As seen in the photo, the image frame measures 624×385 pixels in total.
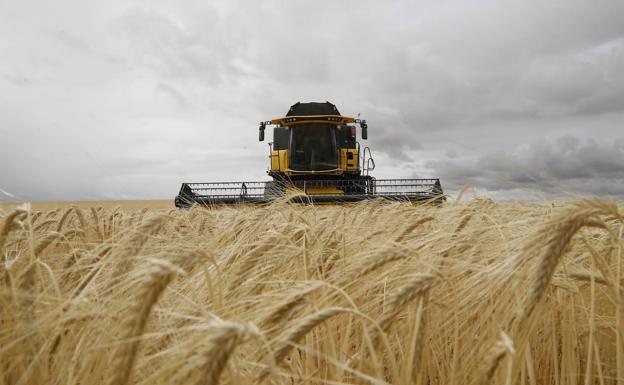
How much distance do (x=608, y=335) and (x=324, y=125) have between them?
9512 millimetres

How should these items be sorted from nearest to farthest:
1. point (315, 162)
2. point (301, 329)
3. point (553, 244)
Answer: point (301, 329) → point (553, 244) → point (315, 162)

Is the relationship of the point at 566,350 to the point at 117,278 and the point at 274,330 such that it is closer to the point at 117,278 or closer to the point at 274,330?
the point at 274,330

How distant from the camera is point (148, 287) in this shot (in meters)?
0.67

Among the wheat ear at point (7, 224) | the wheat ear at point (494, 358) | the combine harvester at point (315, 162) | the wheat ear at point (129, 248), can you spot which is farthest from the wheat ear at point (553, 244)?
the combine harvester at point (315, 162)

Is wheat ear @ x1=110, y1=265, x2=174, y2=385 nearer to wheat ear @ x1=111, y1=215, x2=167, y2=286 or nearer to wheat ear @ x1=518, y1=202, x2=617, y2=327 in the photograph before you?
wheat ear @ x1=111, y1=215, x2=167, y2=286

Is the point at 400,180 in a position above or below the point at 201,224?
above

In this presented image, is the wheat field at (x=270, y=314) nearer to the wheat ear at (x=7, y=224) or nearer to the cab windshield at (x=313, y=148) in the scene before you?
the wheat ear at (x=7, y=224)

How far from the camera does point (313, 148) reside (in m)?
10.8

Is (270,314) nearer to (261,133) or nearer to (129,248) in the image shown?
(129,248)

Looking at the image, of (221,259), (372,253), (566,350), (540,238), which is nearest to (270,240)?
(221,259)

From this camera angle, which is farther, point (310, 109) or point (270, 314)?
point (310, 109)

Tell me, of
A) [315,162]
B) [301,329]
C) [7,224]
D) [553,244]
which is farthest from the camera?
[315,162]

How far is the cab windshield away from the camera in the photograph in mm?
10711

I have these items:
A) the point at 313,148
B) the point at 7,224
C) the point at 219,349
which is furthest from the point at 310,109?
the point at 219,349
